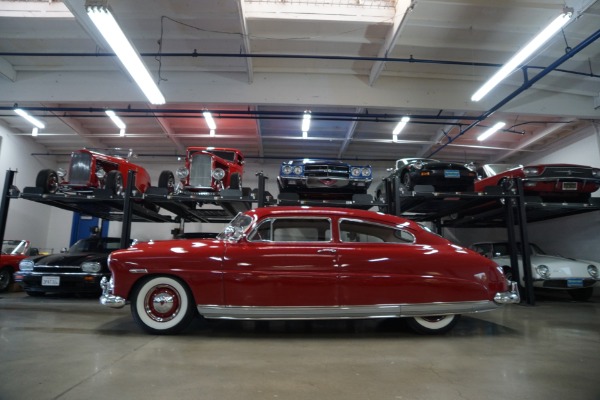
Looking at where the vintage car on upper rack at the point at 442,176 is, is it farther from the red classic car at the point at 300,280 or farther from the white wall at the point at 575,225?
the white wall at the point at 575,225

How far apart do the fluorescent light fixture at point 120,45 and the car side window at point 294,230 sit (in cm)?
362

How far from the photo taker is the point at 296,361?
2586mm

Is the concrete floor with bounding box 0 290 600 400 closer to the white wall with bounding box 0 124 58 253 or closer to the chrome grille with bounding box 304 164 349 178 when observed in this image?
the chrome grille with bounding box 304 164 349 178

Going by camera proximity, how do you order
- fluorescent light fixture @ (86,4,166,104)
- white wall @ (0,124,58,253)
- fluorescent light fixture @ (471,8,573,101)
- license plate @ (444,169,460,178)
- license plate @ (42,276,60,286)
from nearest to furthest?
fluorescent light fixture @ (86,4,166,104) < fluorescent light fixture @ (471,8,573,101) < license plate @ (42,276,60,286) < license plate @ (444,169,460,178) < white wall @ (0,124,58,253)

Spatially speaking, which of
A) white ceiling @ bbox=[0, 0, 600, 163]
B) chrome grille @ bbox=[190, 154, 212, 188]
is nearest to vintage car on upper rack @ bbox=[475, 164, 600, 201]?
white ceiling @ bbox=[0, 0, 600, 163]

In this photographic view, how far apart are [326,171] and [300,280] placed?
309 centimetres

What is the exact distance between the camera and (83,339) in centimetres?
323

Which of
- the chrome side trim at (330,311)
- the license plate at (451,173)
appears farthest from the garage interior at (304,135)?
the license plate at (451,173)

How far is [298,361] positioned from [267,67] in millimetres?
6814

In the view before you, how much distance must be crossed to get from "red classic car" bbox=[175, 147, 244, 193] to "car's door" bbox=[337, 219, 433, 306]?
12.5 feet

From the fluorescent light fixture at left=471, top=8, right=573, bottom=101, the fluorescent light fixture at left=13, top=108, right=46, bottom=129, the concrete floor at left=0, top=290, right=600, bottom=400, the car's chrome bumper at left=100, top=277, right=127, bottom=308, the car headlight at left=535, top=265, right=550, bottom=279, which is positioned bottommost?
the concrete floor at left=0, top=290, right=600, bottom=400

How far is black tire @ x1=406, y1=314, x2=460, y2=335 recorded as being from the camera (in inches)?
136

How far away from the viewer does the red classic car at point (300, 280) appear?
324cm

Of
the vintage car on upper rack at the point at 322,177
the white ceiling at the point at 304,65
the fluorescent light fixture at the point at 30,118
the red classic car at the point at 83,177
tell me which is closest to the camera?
the vintage car on upper rack at the point at 322,177
